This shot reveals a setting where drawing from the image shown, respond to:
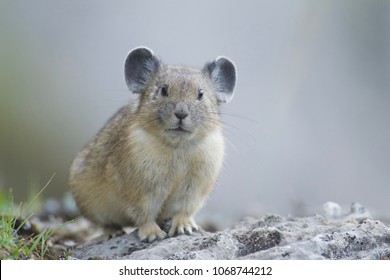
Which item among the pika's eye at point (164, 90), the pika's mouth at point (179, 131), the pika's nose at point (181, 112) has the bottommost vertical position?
the pika's mouth at point (179, 131)

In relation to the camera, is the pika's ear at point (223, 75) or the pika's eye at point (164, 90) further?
the pika's ear at point (223, 75)

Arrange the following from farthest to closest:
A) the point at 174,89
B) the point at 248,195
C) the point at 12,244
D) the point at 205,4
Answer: the point at 248,195
the point at 205,4
the point at 174,89
the point at 12,244

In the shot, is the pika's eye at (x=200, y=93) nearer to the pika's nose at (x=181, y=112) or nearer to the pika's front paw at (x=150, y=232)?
the pika's nose at (x=181, y=112)

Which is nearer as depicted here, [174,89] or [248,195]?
[174,89]

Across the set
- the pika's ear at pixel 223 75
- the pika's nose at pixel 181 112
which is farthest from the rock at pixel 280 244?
the pika's ear at pixel 223 75

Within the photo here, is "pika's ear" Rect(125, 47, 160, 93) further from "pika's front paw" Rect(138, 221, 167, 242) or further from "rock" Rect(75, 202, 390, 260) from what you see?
"rock" Rect(75, 202, 390, 260)
